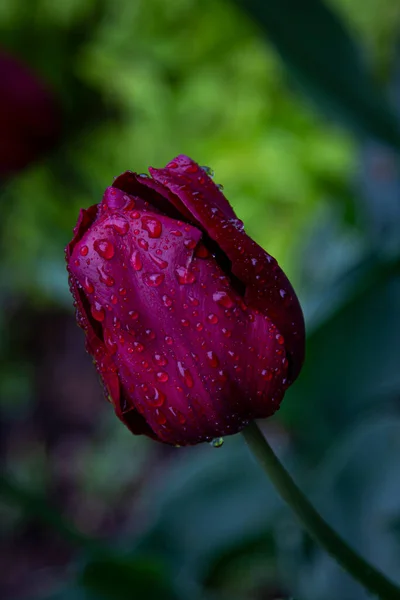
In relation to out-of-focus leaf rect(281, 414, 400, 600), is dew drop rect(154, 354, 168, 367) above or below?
above

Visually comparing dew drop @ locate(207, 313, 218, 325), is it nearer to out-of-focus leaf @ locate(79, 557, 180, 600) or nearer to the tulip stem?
the tulip stem

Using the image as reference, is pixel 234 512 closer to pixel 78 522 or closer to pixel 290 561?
pixel 290 561

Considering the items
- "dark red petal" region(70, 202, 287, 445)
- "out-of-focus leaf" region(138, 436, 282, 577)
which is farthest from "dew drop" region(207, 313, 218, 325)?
"out-of-focus leaf" region(138, 436, 282, 577)

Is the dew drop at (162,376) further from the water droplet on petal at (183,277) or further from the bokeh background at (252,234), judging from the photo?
the bokeh background at (252,234)

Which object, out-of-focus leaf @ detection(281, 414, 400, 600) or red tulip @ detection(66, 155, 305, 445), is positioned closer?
red tulip @ detection(66, 155, 305, 445)

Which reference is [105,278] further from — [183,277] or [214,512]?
[214,512]
